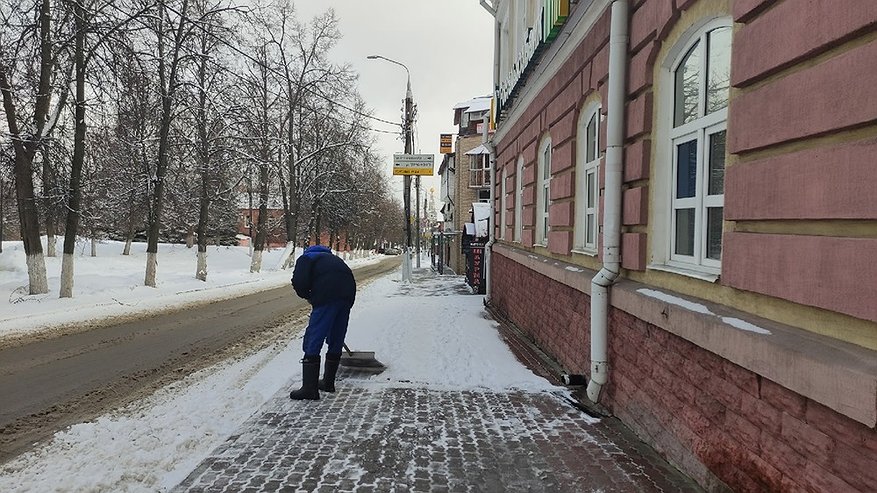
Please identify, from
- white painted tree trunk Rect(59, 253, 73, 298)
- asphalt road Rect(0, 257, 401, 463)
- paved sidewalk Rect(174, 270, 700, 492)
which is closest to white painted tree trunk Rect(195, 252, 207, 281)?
white painted tree trunk Rect(59, 253, 73, 298)

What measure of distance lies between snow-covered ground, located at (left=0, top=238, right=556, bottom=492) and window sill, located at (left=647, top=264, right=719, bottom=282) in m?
2.07

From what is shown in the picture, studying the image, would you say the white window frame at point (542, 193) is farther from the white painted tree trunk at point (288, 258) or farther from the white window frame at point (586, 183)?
the white painted tree trunk at point (288, 258)

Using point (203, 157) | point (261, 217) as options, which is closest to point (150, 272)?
point (203, 157)

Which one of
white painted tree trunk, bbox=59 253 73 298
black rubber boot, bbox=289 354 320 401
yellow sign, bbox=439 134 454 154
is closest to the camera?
black rubber boot, bbox=289 354 320 401

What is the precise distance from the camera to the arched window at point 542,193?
8641 millimetres

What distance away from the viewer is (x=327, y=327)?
5605 mm

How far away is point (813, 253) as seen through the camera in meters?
2.52

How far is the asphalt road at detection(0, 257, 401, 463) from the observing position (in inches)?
200

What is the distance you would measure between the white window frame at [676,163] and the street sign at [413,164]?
16.5 metres

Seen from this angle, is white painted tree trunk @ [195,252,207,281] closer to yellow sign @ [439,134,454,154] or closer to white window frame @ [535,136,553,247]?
white window frame @ [535,136,553,247]

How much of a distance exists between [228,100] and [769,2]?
63.9 ft

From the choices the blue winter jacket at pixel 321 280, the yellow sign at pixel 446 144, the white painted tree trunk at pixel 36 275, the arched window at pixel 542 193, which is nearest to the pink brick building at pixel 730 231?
the arched window at pixel 542 193

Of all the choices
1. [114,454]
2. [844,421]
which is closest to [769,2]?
[844,421]

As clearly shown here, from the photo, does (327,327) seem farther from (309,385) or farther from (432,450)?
(432,450)
